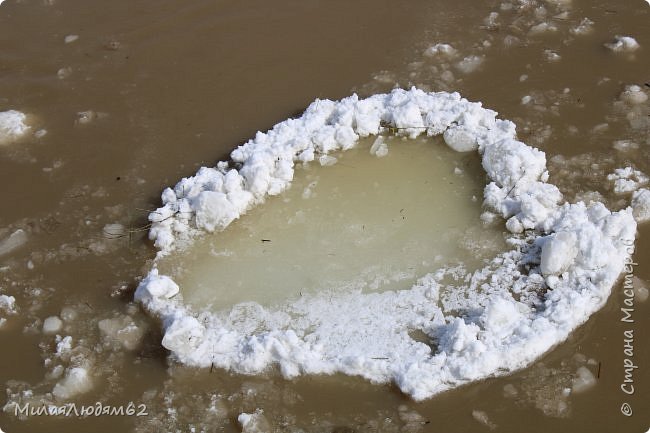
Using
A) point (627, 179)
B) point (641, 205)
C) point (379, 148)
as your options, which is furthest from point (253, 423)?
point (627, 179)

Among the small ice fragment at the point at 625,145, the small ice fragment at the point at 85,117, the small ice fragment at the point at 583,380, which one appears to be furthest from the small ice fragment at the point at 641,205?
the small ice fragment at the point at 85,117

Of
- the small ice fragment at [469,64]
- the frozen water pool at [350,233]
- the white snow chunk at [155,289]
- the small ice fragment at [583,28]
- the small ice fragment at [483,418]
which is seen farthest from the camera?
Answer: the small ice fragment at [583,28]

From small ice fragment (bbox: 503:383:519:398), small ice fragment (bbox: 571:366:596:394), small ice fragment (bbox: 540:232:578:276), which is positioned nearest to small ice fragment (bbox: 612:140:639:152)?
small ice fragment (bbox: 540:232:578:276)

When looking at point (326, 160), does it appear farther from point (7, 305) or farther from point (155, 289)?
point (7, 305)

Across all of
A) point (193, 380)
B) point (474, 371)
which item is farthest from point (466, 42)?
point (193, 380)

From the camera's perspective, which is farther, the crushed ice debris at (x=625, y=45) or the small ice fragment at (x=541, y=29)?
the small ice fragment at (x=541, y=29)

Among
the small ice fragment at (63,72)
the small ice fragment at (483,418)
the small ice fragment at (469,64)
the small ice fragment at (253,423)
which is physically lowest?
the small ice fragment at (483,418)

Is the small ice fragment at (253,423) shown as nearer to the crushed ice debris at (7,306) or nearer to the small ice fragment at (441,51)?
the crushed ice debris at (7,306)
